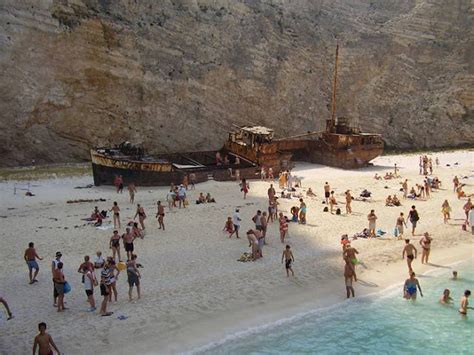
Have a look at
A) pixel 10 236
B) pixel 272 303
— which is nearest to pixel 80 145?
pixel 10 236

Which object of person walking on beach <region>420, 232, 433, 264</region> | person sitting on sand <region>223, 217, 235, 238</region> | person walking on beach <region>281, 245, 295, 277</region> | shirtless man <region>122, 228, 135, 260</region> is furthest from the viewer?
person sitting on sand <region>223, 217, 235, 238</region>

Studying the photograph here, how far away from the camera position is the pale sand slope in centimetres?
1098

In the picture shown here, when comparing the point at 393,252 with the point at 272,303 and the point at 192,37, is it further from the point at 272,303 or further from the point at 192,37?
the point at 192,37

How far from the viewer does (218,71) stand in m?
36.1

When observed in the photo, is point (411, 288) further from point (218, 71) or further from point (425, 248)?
point (218, 71)

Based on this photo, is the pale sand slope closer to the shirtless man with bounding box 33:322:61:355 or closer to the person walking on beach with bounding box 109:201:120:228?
the person walking on beach with bounding box 109:201:120:228

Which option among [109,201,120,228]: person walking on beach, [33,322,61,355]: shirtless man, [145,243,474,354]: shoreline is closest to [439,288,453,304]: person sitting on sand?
[145,243,474,354]: shoreline

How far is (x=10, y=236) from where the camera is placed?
54.7 feet

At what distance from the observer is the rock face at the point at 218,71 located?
3047 centimetres

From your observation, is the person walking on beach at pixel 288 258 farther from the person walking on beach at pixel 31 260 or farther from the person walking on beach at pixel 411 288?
the person walking on beach at pixel 31 260

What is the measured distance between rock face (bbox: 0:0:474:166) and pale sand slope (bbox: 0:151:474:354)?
8720 mm

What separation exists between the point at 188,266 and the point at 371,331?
5.14 meters

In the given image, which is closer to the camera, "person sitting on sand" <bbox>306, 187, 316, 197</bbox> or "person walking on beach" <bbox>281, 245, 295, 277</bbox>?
"person walking on beach" <bbox>281, 245, 295, 277</bbox>

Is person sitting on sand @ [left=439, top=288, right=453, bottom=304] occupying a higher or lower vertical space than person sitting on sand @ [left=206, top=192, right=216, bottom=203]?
lower
